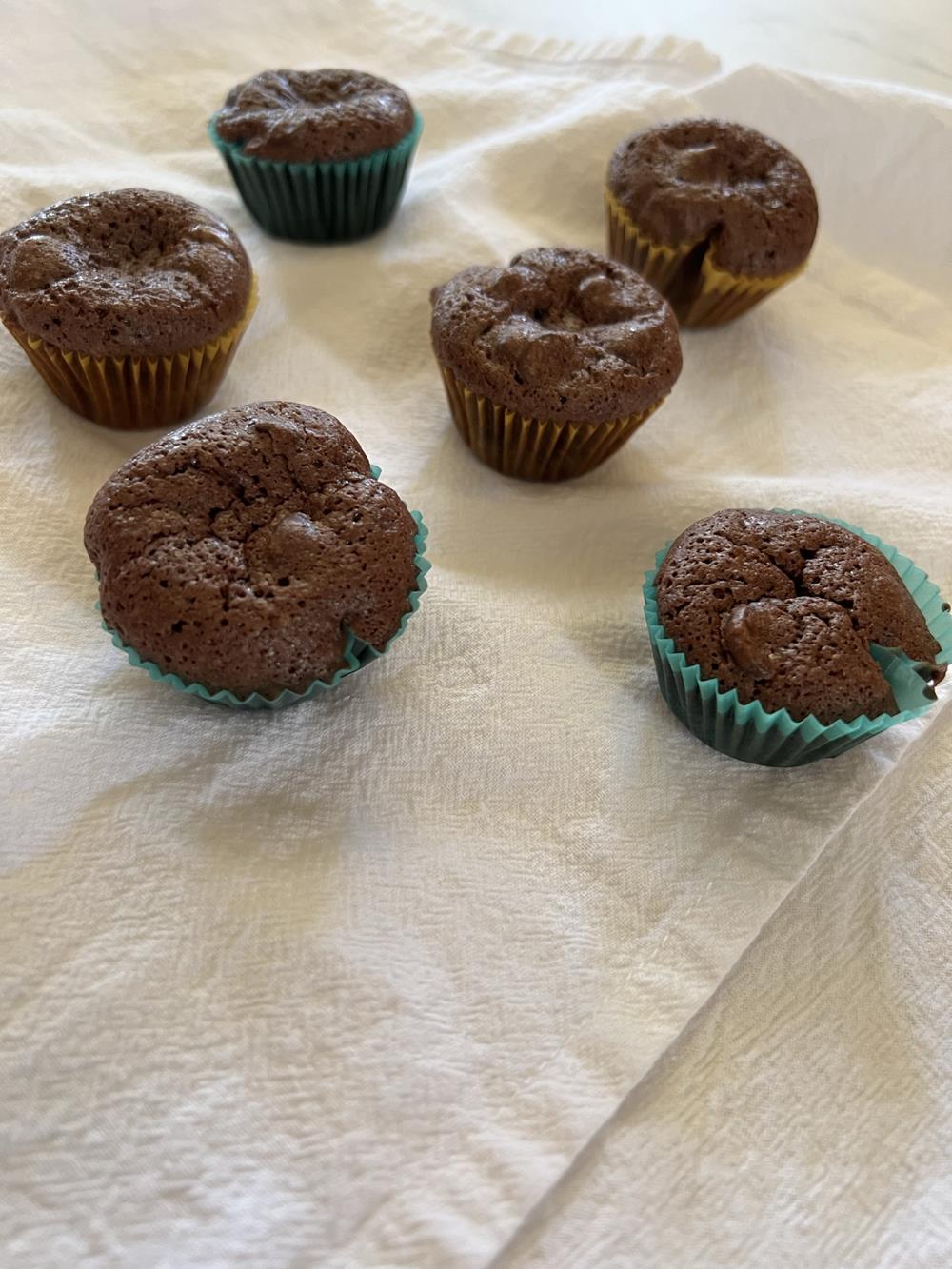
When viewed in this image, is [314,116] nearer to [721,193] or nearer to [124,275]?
[124,275]

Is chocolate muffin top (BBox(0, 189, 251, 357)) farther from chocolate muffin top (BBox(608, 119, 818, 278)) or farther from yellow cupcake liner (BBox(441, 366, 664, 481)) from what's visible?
chocolate muffin top (BBox(608, 119, 818, 278))

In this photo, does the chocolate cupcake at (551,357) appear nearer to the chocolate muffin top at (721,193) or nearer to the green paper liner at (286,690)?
the chocolate muffin top at (721,193)

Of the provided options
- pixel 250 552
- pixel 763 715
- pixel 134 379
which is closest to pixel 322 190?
pixel 134 379

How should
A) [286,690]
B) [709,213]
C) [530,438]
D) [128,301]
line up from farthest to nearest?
[709,213], [530,438], [128,301], [286,690]

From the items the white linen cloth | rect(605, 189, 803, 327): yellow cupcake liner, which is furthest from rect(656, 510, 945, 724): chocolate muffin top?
rect(605, 189, 803, 327): yellow cupcake liner

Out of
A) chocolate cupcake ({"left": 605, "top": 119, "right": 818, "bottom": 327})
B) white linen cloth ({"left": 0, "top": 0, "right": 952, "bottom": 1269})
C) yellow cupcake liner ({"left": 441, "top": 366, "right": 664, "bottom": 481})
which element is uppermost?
chocolate cupcake ({"left": 605, "top": 119, "right": 818, "bottom": 327})

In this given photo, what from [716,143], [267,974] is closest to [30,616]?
[267,974]
